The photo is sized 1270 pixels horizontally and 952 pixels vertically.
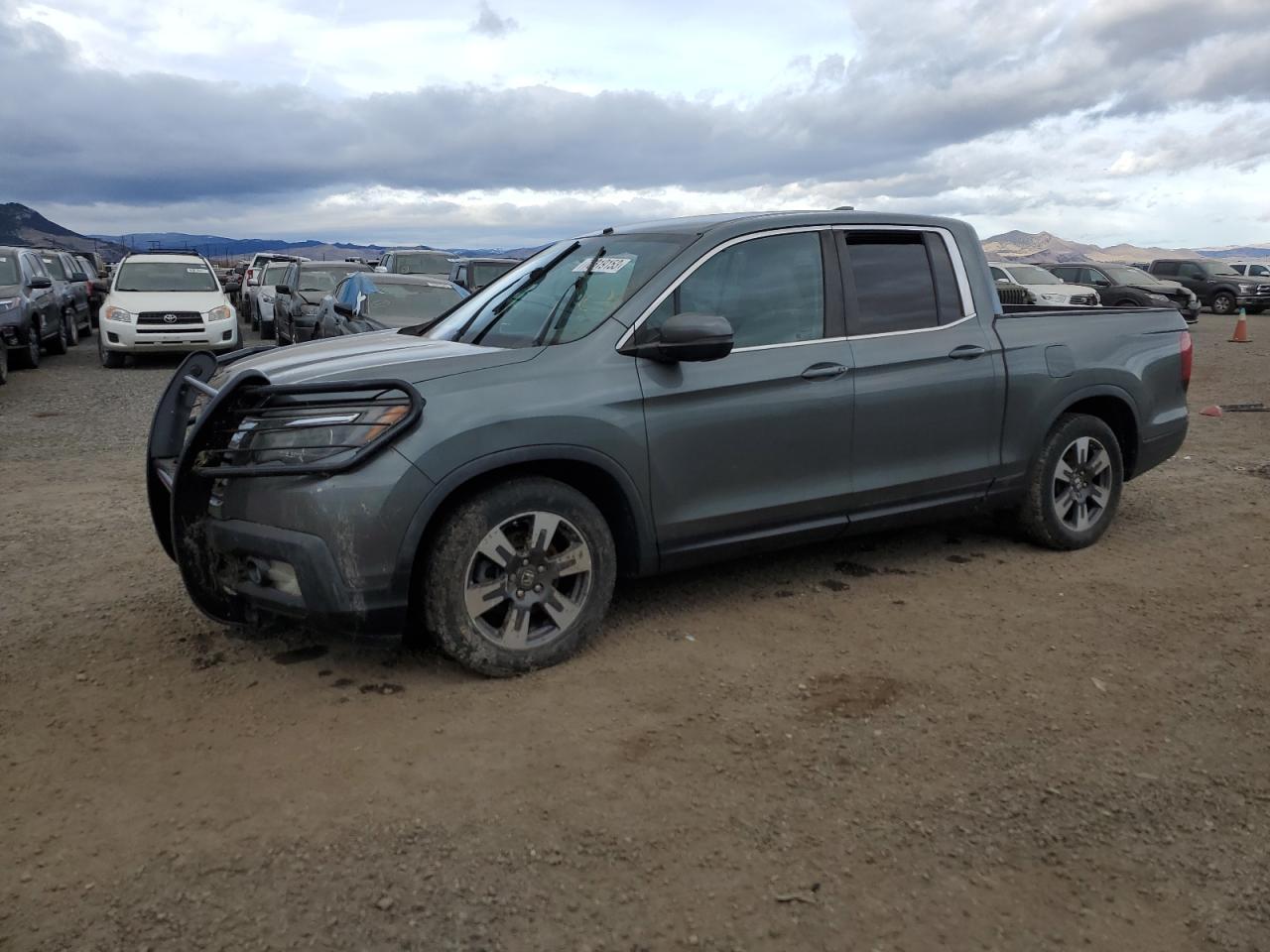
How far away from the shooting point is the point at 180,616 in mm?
4730

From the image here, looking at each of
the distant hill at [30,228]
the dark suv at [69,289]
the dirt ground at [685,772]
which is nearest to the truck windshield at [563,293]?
the dirt ground at [685,772]

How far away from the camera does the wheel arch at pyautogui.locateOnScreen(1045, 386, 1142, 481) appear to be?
562 centimetres

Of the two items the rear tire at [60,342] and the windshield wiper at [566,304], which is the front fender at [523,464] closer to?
the windshield wiper at [566,304]

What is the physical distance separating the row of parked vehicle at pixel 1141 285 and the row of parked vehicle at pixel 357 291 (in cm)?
828

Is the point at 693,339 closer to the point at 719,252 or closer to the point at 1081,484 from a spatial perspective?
the point at 719,252

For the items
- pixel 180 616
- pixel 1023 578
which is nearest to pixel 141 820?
pixel 180 616

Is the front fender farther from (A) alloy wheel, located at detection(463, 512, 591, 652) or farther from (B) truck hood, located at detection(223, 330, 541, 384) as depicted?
(B) truck hood, located at detection(223, 330, 541, 384)

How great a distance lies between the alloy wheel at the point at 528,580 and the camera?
3.94 m

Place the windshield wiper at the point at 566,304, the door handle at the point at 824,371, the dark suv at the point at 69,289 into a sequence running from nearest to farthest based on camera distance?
the windshield wiper at the point at 566,304
the door handle at the point at 824,371
the dark suv at the point at 69,289

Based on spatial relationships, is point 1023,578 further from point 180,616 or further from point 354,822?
point 180,616

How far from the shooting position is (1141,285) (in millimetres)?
26484

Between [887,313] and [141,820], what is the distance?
371 cm

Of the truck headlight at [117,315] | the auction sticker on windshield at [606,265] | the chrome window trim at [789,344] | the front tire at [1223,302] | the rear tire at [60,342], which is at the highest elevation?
the auction sticker on windshield at [606,265]

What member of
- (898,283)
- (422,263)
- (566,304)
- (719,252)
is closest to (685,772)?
(566,304)
